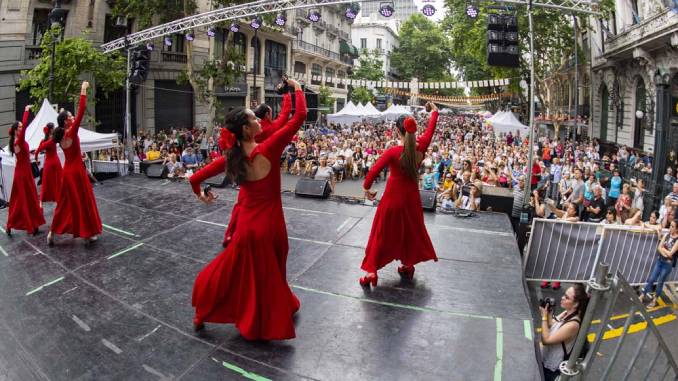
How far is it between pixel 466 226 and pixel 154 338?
5.86 metres

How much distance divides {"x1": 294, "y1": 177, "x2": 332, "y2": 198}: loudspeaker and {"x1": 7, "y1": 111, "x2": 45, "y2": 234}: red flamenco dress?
17.0 ft

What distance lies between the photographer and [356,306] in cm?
505

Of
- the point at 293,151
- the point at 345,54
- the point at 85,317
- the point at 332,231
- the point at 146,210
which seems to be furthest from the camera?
the point at 345,54

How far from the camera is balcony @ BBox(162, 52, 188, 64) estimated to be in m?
24.7

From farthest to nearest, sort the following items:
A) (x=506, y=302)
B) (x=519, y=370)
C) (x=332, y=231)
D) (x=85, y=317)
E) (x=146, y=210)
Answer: (x=146, y=210) → (x=332, y=231) → (x=506, y=302) → (x=85, y=317) → (x=519, y=370)

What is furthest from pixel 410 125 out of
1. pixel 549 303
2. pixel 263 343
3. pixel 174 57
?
pixel 174 57

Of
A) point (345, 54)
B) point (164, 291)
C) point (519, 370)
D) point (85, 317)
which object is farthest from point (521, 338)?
→ point (345, 54)

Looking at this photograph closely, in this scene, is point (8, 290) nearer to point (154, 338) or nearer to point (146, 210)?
point (154, 338)

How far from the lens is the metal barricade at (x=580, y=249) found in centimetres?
734

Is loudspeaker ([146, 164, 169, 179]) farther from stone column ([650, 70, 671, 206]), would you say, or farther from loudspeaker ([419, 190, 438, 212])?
stone column ([650, 70, 671, 206])

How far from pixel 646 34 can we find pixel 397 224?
18802 millimetres

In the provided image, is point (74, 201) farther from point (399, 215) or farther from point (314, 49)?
point (314, 49)

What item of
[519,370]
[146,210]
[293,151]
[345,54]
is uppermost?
[345,54]

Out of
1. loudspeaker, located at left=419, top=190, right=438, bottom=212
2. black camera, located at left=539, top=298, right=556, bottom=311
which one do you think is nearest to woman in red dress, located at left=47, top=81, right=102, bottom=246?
loudspeaker, located at left=419, top=190, right=438, bottom=212
